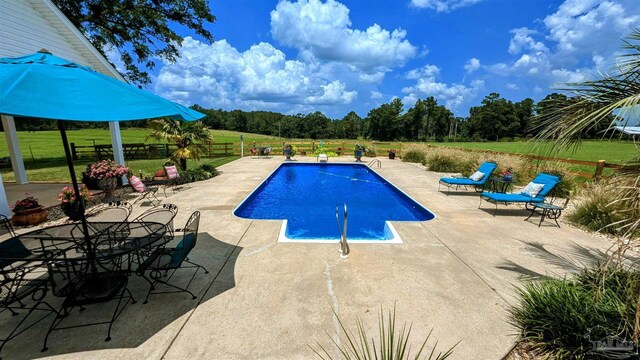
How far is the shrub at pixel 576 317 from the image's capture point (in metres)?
2.17

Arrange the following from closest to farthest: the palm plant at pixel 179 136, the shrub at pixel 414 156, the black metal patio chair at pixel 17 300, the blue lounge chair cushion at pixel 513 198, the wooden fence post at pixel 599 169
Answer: the black metal patio chair at pixel 17 300, the blue lounge chair cushion at pixel 513 198, the wooden fence post at pixel 599 169, the palm plant at pixel 179 136, the shrub at pixel 414 156

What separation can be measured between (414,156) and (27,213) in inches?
673

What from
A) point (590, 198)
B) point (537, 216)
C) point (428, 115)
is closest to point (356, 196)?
point (537, 216)

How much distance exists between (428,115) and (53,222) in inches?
2614

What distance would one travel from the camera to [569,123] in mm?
2859

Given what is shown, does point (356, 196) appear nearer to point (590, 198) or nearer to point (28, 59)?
point (590, 198)

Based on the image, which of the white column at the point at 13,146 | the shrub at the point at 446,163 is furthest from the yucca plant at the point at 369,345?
the white column at the point at 13,146

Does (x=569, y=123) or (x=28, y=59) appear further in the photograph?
(x=569, y=123)

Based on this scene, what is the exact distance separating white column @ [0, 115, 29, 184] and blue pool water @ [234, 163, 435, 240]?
7.74 metres

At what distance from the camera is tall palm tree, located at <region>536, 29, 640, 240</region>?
237 centimetres

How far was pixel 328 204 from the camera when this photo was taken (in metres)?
8.80

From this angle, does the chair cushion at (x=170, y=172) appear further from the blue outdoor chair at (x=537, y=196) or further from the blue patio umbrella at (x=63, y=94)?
the blue outdoor chair at (x=537, y=196)

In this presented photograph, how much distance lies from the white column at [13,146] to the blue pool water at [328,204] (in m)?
7.74

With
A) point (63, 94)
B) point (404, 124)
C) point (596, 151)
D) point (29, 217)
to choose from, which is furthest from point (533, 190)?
point (404, 124)
